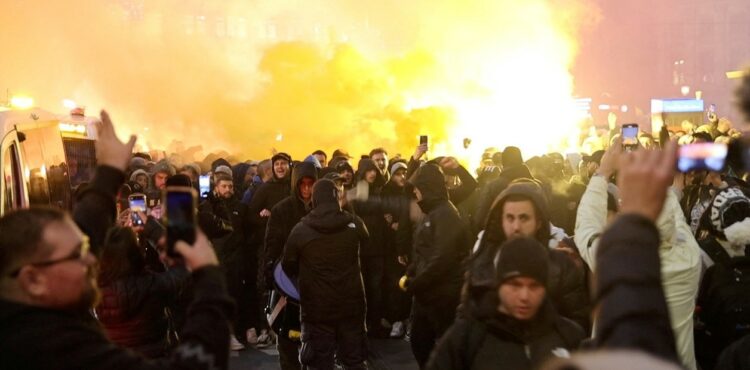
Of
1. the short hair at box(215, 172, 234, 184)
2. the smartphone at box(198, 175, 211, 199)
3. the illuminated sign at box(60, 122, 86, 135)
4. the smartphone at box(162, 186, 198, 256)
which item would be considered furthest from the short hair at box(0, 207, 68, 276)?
the smartphone at box(198, 175, 211, 199)

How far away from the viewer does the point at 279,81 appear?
2997cm

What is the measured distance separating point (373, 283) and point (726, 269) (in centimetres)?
516

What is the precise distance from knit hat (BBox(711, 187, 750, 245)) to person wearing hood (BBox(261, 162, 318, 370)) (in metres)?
3.34

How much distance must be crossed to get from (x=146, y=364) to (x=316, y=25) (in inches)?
1257

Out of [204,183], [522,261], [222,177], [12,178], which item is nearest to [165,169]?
[222,177]

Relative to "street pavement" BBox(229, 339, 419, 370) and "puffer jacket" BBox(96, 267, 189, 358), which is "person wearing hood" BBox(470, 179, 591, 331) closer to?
"puffer jacket" BBox(96, 267, 189, 358)

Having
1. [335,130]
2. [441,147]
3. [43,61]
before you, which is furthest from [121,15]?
[441,147]

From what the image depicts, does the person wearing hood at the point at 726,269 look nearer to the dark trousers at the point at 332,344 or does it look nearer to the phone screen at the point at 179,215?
the dark trousers at the point at 332,344

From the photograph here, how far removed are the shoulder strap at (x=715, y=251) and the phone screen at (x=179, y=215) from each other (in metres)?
4.62

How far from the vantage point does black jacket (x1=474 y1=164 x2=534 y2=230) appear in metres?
7.76

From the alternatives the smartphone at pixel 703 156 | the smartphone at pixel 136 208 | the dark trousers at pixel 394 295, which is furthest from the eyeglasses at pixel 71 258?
the dark trousers at pixel 394 295

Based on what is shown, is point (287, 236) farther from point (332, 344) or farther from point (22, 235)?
point (22, 235)

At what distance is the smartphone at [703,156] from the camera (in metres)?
2.13

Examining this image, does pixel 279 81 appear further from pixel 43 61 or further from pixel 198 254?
pixel 198 254
